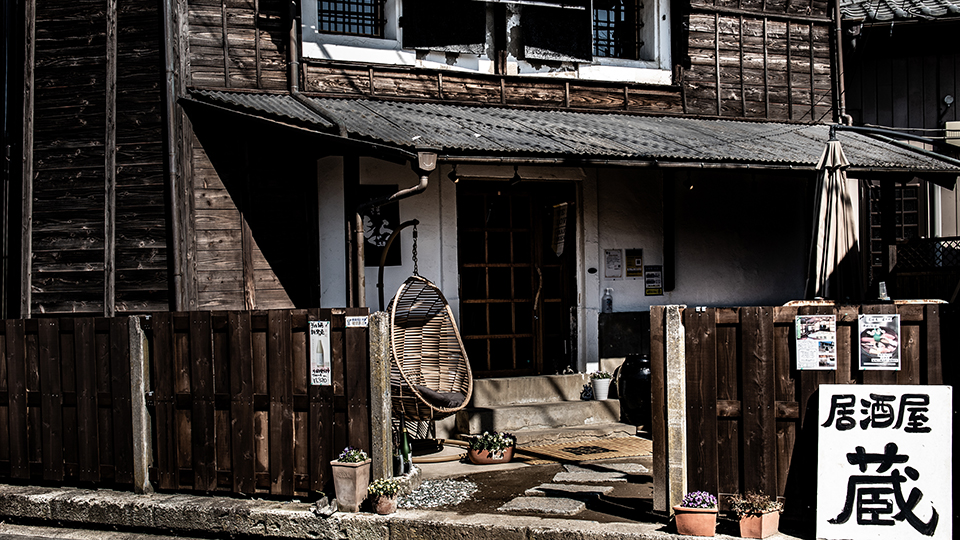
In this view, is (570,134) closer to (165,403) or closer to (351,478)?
(351,478)

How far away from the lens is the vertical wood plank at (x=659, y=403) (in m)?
6.44

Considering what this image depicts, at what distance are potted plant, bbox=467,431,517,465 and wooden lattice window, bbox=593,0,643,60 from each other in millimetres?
6310

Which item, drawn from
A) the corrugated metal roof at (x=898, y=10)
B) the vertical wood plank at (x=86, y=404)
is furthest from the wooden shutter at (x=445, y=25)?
the corrugated metal roof at (x=898, y=10)

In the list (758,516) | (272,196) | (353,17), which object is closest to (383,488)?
(758,516)

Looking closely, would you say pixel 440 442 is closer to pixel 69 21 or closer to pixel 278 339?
pixel 278 339

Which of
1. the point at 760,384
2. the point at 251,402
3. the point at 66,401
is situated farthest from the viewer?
the point at 66,401

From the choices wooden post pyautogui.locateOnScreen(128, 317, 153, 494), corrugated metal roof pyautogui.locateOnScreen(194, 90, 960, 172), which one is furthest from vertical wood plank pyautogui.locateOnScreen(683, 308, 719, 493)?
wooden post pyautogui.locateOnScreen(128, 317, 153, 494)

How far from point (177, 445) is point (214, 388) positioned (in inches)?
25.6

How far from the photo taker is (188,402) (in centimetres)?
792

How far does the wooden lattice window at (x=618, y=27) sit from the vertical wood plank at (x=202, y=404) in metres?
7.55

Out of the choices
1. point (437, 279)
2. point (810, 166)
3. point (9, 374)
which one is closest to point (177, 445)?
point (9, 374)

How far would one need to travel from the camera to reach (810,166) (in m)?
11.0

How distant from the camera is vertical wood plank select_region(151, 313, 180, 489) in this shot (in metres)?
7.95

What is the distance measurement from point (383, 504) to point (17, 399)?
4.18 metres
